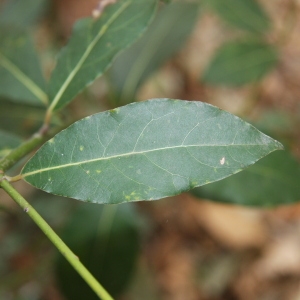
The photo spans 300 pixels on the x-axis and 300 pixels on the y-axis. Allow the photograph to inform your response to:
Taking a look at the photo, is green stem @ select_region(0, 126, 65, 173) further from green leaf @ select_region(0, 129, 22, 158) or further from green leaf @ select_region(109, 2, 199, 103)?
green leaf @ select_region(109, 2, 199, 103)

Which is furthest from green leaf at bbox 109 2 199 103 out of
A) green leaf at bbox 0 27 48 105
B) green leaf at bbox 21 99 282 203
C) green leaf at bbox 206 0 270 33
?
green leaf at bbox 21 99 282 203

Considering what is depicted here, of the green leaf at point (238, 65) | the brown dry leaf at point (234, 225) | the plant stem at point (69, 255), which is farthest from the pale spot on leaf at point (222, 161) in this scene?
the brown dry leaf at point (234, 225)

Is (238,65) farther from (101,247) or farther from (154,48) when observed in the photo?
(101,247)

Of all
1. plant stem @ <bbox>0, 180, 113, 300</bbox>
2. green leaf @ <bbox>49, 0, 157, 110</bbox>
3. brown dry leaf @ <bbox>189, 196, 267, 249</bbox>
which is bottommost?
brown dry leaf @ <bbox>189, 196, 267, 249</bbox>

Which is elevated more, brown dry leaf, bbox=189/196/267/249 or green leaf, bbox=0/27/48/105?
green leaf, bbox=0/27/48/105

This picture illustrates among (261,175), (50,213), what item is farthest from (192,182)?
(50,213)

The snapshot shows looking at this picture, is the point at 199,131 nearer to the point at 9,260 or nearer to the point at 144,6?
the point at 144,6

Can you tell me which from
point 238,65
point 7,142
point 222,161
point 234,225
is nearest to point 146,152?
point 222,161
